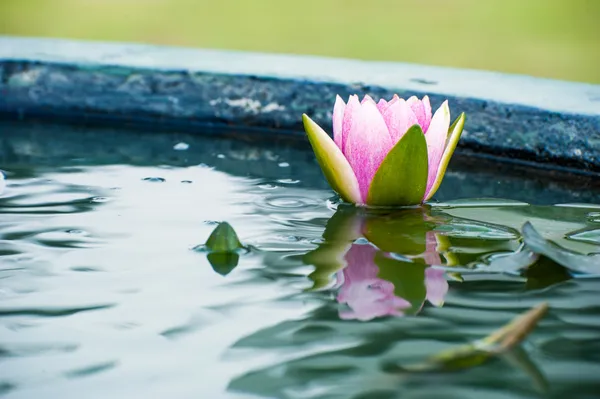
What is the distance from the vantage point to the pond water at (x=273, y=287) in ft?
3.39

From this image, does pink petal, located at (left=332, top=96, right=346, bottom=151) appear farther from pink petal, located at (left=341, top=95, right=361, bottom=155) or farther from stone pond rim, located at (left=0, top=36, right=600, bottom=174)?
stone pond rim, located at (left=0, top=36, right=600, bottom=174)

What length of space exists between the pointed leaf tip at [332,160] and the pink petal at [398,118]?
0.32 feet

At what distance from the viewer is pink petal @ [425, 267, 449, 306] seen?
1275 millimetres

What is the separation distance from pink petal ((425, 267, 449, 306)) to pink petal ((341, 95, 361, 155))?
14.2 inches

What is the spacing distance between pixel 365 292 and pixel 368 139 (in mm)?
404

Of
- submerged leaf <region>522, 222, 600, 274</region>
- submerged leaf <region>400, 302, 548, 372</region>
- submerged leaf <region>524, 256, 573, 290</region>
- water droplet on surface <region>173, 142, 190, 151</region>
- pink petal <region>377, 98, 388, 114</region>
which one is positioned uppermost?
pink petal <region>377, 98, 388, 114</region>

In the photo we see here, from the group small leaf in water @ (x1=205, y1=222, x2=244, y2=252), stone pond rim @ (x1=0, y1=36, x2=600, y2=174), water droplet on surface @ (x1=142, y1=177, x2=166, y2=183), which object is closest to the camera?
small leaf in water @ (x1=205, y1=222, x2=244, y2=252)

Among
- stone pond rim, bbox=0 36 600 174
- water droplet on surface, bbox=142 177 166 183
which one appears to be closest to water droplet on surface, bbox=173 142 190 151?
stone pond rim, bbox=0 36 600 174

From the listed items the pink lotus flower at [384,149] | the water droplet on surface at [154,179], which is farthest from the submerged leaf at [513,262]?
the water droplet on surface at [154,179]

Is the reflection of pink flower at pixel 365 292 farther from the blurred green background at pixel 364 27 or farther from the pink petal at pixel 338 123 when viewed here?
the blurred green background at pixel 364 27

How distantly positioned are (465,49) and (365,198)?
333cm

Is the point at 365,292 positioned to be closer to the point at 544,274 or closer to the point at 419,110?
the point at 544,274

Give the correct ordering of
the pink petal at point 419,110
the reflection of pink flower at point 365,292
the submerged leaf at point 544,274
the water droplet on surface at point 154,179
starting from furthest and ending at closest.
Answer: the water droplet on surface at point 154,179 → the pink petal at point 419,110 → the submerged leaf at point 544,274 → the reflection of pink flower at point 365,292

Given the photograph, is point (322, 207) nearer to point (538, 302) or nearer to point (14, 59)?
point (538, 302)
